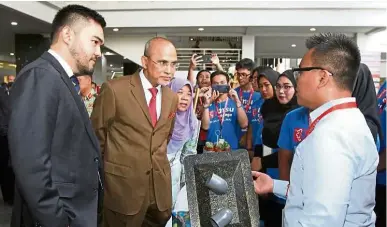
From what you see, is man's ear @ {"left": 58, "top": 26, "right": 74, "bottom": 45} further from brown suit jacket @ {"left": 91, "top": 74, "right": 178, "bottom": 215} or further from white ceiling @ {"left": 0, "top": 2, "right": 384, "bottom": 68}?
white ceiling @ {"left": 0, "top": 2, "right": 384, "bottom": 68}

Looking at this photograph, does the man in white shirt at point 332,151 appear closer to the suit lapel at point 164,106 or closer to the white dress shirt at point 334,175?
the white dress shirt at point 334,175

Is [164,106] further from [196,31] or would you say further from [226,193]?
[196,31]

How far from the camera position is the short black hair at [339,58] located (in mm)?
1179

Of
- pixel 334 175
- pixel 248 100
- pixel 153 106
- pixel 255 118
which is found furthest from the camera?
pixel 248 100

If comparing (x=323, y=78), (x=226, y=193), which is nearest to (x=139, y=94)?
(x=226, y=193)

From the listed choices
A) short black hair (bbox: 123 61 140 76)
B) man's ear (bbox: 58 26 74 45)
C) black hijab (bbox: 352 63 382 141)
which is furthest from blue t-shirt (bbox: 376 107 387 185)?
short black hair (bbox: 123 61 140 76)

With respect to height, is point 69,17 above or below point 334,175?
above

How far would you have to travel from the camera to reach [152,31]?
902 cm

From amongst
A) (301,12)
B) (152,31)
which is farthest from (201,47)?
(301,12)

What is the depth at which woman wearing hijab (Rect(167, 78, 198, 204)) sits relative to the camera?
253cm

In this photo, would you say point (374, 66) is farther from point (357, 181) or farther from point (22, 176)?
point (22, 176)

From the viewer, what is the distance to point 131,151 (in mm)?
2031

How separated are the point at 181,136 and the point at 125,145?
0.65 m

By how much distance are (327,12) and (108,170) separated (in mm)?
7069
